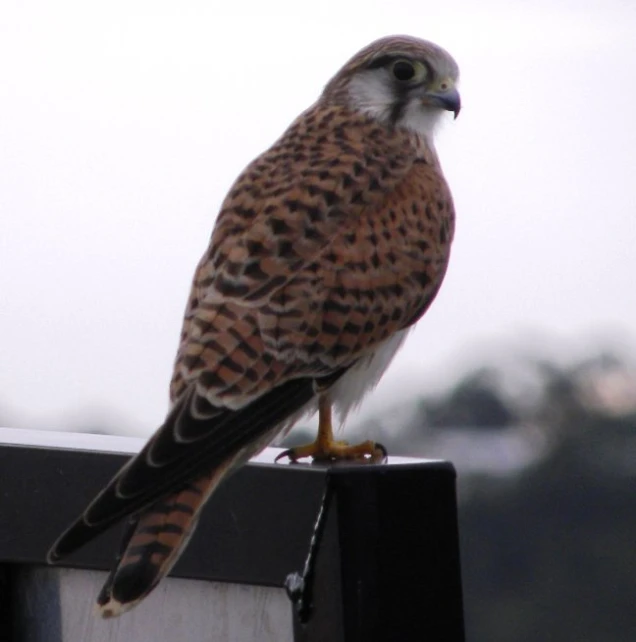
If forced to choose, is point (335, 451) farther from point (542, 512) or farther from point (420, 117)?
Result: point (542, 512)

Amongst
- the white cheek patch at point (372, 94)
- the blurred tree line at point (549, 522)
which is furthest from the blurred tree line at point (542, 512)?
the white cheek patch at point (372, 94)

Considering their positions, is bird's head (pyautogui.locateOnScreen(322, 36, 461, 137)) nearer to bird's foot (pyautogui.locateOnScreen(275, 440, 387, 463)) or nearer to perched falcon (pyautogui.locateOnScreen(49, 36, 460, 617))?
perched falcon (pyautogui.locateOnScreen(49, 36, 460, 617))

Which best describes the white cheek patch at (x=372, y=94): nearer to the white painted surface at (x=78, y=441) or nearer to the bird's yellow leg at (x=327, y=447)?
the bird's yellow leg at (x=327, y=447)

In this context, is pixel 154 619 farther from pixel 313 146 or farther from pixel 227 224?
pixel 313 146

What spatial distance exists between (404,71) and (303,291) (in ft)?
3.92

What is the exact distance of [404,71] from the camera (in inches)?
208

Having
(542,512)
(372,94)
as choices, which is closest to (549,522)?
(542,512)

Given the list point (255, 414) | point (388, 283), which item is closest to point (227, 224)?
point (388, 283)

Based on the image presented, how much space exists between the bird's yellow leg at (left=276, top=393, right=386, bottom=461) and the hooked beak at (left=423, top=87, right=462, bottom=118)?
1100 mm

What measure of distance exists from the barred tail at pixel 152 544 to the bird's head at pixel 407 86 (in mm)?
1953

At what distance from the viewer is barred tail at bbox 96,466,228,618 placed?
3.19 m

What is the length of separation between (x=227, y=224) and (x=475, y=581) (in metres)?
8.02

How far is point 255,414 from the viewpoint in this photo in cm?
387

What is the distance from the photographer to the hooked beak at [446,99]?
5.18 metres
